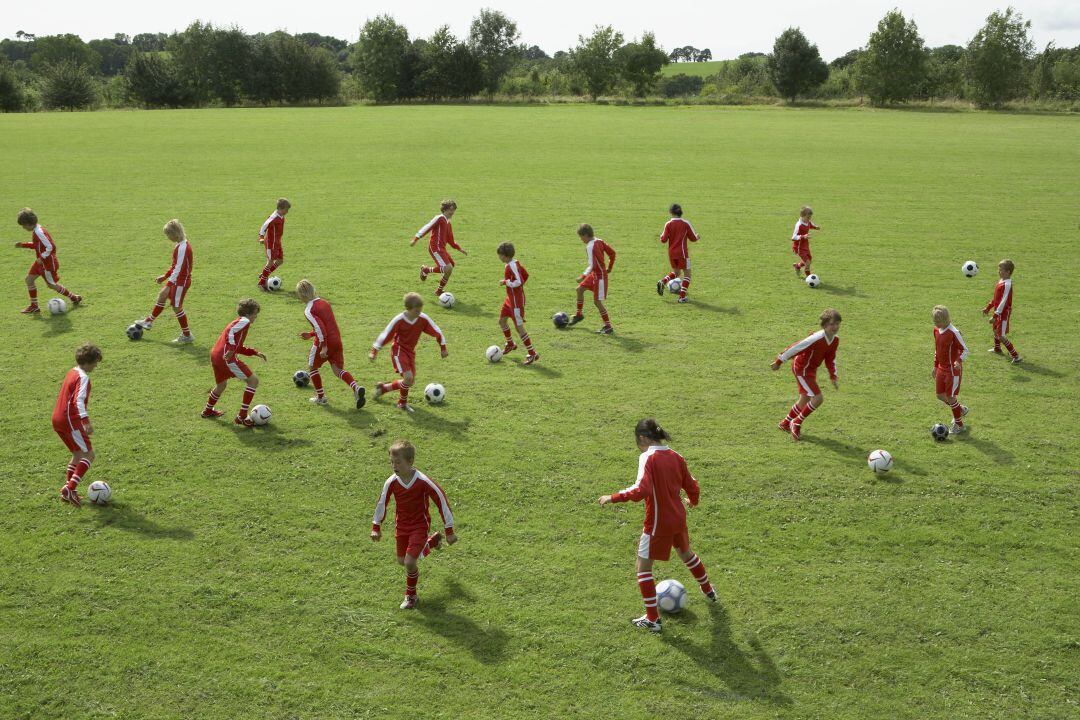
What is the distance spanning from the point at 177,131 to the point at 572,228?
118ft

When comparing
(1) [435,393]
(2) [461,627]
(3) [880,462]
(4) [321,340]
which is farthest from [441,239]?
(2) [461,627]

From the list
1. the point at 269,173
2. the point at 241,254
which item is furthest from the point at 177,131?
the point at 241,254

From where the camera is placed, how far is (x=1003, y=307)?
1499 cm

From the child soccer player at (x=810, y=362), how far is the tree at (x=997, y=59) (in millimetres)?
76397

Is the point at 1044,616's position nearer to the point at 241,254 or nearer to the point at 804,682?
the point at 804,682

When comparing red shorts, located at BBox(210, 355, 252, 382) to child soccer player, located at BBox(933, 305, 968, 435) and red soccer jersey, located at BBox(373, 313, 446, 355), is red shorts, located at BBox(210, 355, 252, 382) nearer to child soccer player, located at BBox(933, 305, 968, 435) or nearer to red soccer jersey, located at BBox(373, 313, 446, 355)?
red soccer jersey, located at BBox(373, 313, 446, 355)

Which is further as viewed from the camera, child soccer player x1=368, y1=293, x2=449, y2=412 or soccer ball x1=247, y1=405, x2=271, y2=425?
child soccer player x1=368, y1=293, x2=449, y2=412

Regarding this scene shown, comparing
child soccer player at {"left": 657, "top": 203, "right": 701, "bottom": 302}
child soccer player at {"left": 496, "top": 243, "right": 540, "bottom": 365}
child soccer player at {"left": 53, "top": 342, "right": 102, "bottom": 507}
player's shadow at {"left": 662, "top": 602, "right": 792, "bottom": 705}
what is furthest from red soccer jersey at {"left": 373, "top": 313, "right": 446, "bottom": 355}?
child soccer player at {"left": 657, "top": 203, "right": 701, "bottom": 302}

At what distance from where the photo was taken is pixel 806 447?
1186 cm

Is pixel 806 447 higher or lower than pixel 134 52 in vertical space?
lower

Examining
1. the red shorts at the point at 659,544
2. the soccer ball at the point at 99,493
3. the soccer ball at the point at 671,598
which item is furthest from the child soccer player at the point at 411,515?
the soccer ball at the point at 99,493

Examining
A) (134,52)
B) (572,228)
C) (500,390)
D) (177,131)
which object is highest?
(134,52)

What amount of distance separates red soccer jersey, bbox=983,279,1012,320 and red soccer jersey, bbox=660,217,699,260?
6.13 metres

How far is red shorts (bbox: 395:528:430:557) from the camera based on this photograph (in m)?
8.17
